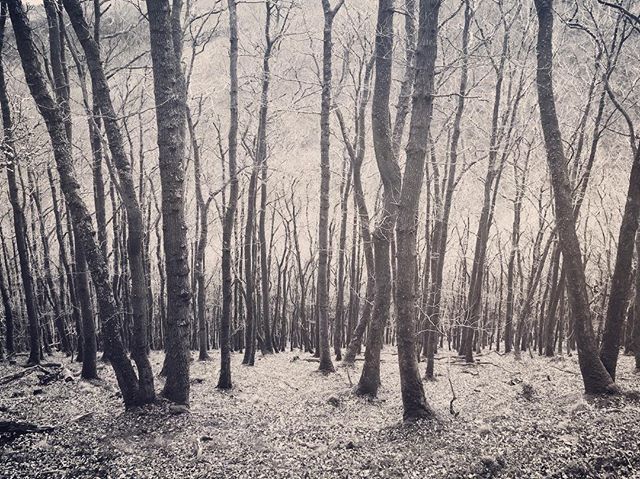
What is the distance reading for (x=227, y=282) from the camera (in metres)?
8.97

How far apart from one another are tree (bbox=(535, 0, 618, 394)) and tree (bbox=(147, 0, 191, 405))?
5404 millimetres

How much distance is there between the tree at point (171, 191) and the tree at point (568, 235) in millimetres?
5404

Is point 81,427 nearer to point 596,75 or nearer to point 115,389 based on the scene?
point 115,389

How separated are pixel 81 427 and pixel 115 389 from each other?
3077 millimetres

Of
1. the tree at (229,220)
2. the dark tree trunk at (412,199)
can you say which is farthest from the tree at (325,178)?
the dark tree trunk at (412,199)

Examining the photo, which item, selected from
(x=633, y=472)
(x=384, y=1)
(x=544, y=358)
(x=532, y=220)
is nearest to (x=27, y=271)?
(x=384, y=1)

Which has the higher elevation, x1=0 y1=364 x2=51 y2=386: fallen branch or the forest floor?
the forest floor

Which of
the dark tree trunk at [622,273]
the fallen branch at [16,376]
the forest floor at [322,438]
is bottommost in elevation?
the fallen branch at [16,376]

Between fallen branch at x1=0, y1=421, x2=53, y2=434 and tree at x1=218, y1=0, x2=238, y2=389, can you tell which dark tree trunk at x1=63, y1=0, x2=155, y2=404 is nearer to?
fallen branch at x1=0, y1=421, x2=53, y2=434

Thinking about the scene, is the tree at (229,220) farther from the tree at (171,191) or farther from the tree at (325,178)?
the tree at (171,191)

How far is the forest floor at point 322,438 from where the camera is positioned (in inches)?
173

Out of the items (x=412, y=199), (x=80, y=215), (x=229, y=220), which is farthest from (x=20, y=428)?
(x=412, y=199)

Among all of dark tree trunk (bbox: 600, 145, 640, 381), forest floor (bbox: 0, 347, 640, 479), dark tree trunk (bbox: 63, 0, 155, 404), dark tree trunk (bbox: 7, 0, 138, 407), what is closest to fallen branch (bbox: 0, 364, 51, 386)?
forest floor (bbox: 0, 347, 640, 479)

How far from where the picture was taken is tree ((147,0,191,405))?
5879 millimetres
